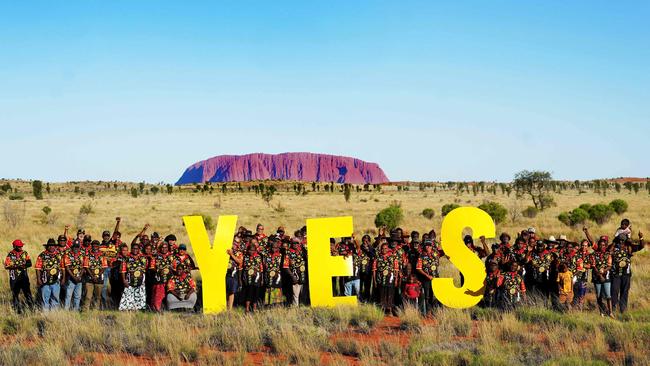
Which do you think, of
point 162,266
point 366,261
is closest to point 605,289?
point 366,261

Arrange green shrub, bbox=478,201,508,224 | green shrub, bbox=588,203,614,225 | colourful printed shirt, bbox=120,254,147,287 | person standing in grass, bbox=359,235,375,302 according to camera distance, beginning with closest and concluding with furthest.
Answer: colourful printed shirt, bbox=120,254,147,287 → person standing in grass, bbox=359,235,375,302 → green shrub, bbox=588,203,614,225 → green shrub, bbox=478,201,508,224

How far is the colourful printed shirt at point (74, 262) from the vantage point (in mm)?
11219

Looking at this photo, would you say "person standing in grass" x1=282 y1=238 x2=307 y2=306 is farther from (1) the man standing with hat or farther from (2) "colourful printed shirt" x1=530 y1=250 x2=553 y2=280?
(1) the man standing with hat

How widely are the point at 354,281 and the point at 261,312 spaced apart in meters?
2.07

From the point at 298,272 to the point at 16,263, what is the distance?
5.44 meters

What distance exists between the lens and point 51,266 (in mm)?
11094

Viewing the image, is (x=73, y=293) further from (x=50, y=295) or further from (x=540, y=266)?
→ (x=540, y=266)

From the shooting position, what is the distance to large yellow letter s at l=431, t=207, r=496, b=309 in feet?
36.9

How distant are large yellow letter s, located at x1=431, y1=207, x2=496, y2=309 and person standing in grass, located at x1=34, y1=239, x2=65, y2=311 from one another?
23.7ft

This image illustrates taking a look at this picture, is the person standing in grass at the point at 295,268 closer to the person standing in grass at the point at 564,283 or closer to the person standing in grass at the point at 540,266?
the person standing in grass at the point at 540,266

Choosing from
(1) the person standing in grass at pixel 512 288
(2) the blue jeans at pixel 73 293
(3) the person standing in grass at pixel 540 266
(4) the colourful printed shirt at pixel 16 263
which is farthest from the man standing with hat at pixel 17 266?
(3) the person standing in grass at pixel 540 266

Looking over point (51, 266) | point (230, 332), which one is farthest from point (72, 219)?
point (230, 332)

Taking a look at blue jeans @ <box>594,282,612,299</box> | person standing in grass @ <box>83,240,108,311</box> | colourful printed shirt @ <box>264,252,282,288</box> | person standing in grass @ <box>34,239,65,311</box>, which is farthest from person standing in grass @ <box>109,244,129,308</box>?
blue jeans @ <box>594,282,612,299</box>

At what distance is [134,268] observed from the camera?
11.3m
